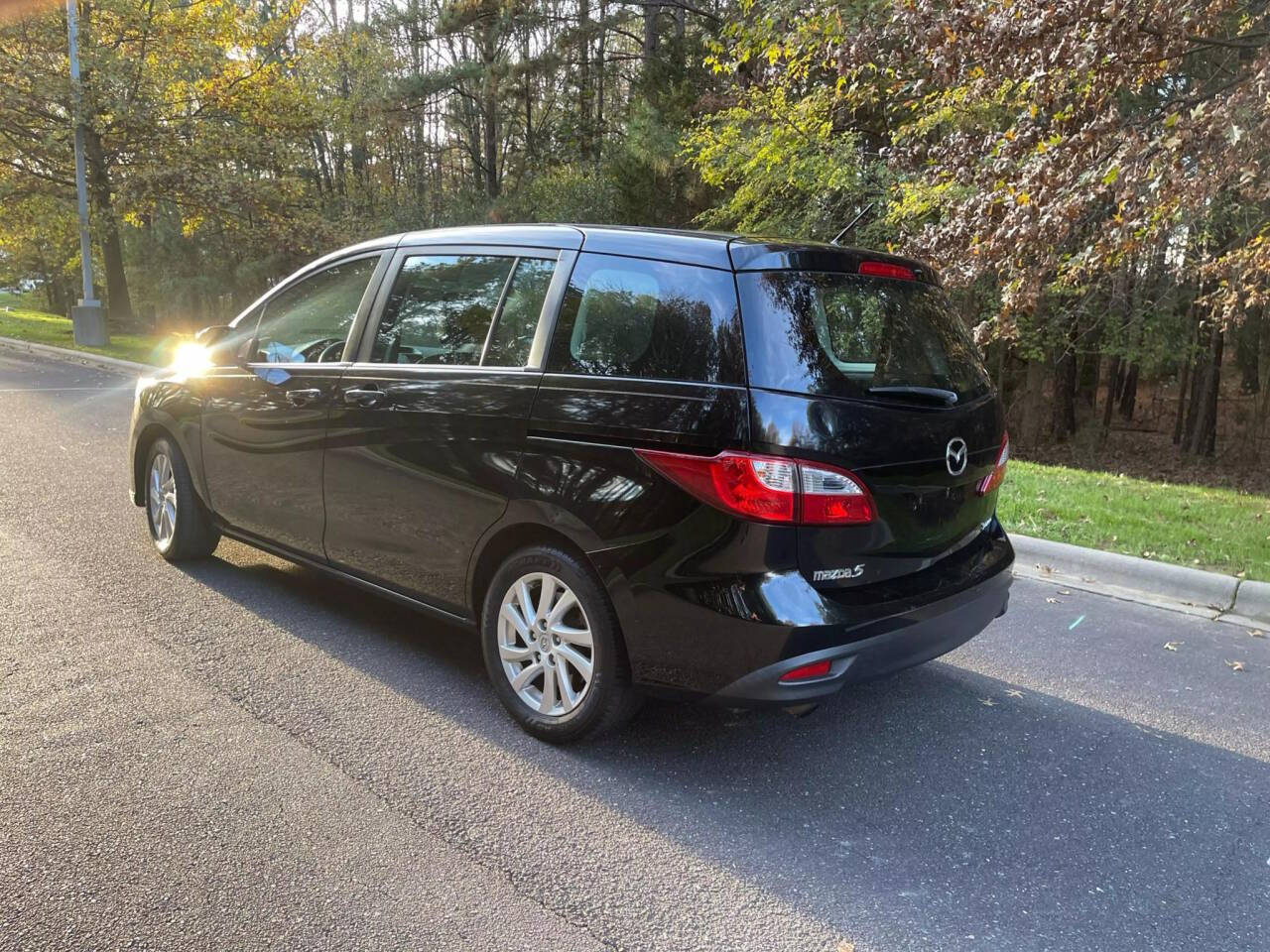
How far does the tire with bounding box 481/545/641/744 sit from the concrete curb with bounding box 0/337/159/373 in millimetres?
15214

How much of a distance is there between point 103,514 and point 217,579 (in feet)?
5.88

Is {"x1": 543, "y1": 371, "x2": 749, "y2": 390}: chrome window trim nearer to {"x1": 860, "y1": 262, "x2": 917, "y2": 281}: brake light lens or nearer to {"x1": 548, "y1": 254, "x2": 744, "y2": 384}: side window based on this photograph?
{"x1": 548, "y1": 254, "x2": 744, "y2": 384}: side window

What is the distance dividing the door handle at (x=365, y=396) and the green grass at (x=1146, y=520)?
4736mm

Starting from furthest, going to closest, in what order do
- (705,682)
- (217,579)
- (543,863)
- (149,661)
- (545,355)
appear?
(217,579) < (149,661) < (545,355) < (705,682) < (543,863)

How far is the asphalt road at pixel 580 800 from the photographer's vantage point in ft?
7.93

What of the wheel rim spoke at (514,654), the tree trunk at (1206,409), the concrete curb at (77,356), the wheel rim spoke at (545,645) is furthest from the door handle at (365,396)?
the tree trunk at (1206,409)

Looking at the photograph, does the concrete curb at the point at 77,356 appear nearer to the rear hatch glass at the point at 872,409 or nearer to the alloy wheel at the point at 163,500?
the alloy wheel at the point at 163,500

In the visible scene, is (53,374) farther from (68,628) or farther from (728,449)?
(728,449)

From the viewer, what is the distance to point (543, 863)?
2637 mm

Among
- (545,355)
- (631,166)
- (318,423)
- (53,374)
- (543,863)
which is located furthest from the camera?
(631,166)

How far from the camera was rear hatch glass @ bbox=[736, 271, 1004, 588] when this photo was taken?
2.83 m

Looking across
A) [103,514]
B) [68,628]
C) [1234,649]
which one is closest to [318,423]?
[68,628]

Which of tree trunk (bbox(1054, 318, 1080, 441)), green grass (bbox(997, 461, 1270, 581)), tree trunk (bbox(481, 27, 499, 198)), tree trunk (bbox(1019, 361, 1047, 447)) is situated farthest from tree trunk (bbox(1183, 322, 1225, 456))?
tree trunk (bbox(481, 27, 499, 198))

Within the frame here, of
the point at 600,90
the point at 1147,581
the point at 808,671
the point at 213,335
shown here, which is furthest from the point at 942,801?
the point at 600,90
